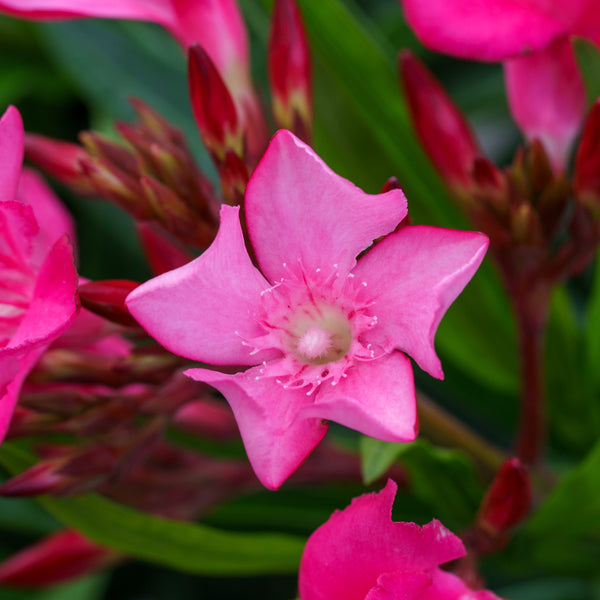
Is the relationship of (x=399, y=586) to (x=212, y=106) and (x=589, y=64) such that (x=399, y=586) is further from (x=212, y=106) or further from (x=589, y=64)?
(x=589, y=64)

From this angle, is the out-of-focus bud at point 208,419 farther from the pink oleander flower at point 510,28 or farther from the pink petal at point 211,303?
the pink oleander flower at point 510,28

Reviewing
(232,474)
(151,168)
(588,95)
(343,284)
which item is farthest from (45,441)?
(588,95)

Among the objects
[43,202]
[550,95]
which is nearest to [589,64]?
[550,95]

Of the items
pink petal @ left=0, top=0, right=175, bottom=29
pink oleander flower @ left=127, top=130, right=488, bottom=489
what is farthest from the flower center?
pink petal @ left=0, top=0, right=175, bottom=29

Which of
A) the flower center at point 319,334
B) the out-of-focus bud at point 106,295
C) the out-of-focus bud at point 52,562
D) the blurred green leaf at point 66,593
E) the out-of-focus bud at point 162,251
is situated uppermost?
the out-of-focus bud at point 106,295

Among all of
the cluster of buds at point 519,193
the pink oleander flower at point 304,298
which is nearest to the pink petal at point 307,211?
the pink oleander flower at point 304,298
